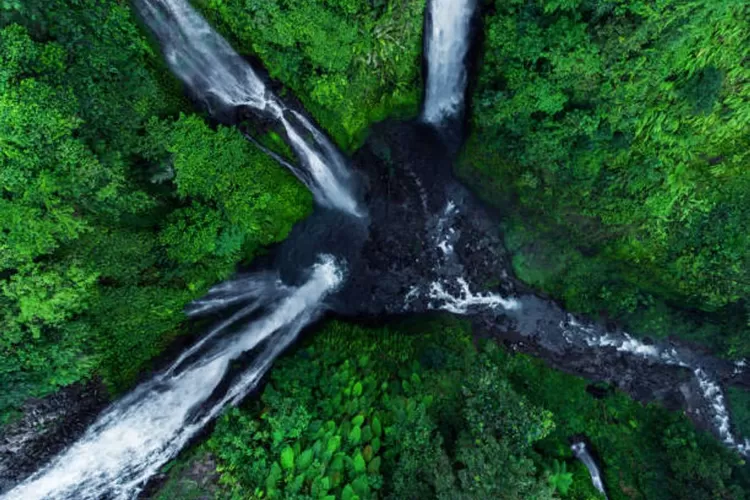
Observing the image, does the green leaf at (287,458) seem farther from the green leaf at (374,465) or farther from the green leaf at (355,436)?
the green leaf at (374,465)

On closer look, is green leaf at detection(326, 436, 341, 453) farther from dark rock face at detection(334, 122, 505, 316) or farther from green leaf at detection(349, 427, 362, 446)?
dark rock face at detection(334, 122, 505, 316)

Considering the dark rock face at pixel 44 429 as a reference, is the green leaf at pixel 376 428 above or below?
above

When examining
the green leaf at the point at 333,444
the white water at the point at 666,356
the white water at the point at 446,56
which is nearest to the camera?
the green leaf at the point at 333,444

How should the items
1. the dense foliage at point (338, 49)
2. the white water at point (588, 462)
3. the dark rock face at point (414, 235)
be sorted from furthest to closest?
the dark rock face at point (414, 235), the white water at point (588, 462), the dense foliage at point (338, 49)

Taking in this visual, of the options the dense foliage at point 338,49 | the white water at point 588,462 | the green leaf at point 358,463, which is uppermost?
the dense foliage at point 338,49

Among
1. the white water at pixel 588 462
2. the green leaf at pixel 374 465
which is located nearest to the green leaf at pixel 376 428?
the green leaf at pixel 374 465

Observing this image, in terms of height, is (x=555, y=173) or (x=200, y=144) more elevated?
(x=555, y=173)

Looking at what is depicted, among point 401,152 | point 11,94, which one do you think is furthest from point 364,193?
point 11,94

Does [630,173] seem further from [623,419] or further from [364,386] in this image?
[364,386]
